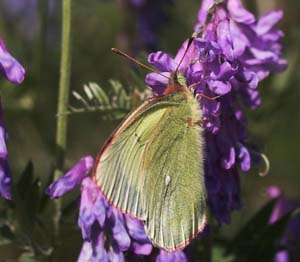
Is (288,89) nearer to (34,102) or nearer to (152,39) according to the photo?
(152,39)

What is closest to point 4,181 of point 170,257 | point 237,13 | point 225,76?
point 170,257

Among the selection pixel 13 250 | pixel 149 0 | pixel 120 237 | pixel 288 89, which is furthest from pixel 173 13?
pixel 120 237

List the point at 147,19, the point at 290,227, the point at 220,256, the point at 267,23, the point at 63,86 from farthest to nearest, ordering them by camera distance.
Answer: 1. the point at 147,19
2. the point at 290,227
3. the point at 220,256
4. the point at 267,23
5. the point at 63,86

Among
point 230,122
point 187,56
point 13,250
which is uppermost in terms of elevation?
point 187,56

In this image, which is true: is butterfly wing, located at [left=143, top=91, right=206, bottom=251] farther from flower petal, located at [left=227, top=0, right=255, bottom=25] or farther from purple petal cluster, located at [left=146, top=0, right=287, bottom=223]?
flower petal, located at [left=227, top=0, right=255, bottom=25]

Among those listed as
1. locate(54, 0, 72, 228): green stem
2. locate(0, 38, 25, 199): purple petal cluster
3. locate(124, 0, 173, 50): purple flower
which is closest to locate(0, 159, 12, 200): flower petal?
locate(0, 38, 25, 199): purple petal cluster

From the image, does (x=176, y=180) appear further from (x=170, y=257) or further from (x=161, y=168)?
(x=170, y=257)
